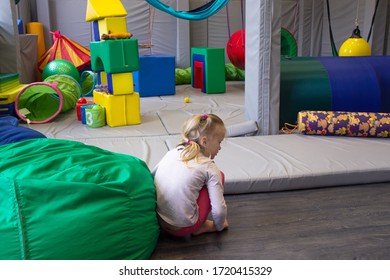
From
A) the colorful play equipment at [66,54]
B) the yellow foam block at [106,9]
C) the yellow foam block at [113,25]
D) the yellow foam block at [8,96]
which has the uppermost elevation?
the yellow foam block at [106,9]

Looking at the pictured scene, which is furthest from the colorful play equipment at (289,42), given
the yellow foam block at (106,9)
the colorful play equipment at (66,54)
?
the yellow foam block at (106,9)

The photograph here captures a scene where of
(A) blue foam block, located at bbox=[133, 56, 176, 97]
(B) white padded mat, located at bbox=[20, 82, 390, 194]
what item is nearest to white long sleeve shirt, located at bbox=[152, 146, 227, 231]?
(B) white padded mat, located at bbox=[20, 82, 390, 194]

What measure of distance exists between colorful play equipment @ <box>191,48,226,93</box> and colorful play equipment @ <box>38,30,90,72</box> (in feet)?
6.15

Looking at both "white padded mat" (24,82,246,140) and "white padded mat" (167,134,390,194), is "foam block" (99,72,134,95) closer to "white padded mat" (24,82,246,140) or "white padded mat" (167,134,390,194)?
"white padded mat" (24,82,246,140)

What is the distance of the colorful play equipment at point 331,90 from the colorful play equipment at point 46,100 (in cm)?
242

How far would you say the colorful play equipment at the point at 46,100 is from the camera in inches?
184

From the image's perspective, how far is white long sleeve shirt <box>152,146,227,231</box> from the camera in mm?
1869

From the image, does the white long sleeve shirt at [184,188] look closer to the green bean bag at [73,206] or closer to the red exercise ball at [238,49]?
the green bean bag at [73,206]

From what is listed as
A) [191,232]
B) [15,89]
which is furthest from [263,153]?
[15,89]

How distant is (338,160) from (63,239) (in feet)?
6.48

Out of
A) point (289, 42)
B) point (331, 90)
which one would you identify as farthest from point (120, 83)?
point (289, 42)

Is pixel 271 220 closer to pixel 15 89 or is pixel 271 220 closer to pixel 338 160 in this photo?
pixel 338 160

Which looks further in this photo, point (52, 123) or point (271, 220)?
point (52, 123)

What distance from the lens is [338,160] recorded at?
284 cm
